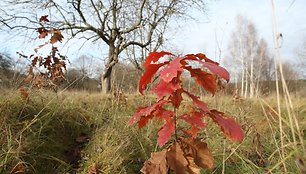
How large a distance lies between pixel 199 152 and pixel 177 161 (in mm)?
100

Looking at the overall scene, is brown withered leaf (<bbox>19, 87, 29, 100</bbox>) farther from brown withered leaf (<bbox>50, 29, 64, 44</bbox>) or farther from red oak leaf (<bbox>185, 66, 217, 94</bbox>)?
red oak leaf (<bbox>185, 66, 217, 94</bbox>)

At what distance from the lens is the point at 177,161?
3.95 ft

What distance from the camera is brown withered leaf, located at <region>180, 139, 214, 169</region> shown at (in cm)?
123

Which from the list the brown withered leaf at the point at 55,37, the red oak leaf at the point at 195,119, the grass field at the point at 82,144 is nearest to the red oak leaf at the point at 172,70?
the red oak leaf at the point at 195,119

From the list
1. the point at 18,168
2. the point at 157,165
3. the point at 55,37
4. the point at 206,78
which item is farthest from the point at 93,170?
the point at 55,37

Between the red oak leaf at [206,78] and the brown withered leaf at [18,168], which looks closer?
the red oak leaf at [206,78]

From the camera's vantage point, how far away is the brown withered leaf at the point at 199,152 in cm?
123

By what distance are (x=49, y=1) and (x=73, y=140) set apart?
12.2m

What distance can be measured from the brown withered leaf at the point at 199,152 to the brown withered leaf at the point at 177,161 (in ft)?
0.18

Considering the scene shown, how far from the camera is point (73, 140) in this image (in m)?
2.75

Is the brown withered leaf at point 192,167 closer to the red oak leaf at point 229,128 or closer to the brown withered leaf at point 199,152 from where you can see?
the brown withered leaf at point 199,152

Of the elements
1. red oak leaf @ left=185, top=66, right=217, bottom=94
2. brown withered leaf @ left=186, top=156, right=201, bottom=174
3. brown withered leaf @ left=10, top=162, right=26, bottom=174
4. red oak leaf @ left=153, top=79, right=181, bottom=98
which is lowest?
brown withered leaf @ left=10, top=162, right=26, bottom=174

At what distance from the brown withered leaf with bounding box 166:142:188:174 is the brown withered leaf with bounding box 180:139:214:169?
0.18 feet

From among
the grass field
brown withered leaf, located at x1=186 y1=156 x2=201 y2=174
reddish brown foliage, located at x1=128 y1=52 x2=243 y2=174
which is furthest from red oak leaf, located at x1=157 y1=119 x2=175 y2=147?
the grass field
